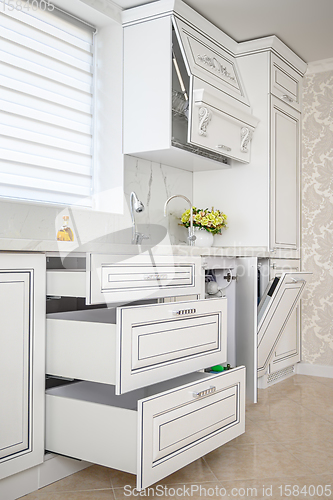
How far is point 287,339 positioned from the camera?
3.56 meters

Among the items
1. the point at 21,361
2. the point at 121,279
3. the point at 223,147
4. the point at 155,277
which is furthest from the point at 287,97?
the point at 21,361

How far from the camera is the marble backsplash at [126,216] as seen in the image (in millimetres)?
2244

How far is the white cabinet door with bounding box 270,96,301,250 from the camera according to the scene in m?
3.35

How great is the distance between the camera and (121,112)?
290 centimetres

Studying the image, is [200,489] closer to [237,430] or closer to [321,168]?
[237,430]

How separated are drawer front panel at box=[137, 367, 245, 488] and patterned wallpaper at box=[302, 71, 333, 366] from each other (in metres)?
1.87

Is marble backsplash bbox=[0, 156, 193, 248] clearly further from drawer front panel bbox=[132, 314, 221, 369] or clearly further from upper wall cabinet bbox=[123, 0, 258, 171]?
drawer front panel bbox=[132, 314, 221, 369]

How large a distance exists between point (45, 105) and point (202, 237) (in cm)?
128

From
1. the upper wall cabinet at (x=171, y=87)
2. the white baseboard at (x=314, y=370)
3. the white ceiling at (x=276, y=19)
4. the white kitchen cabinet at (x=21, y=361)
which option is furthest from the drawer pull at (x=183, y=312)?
the white baseboard at (x=314, y=370)

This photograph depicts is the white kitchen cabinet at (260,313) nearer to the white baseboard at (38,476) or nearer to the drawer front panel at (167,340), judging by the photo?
the drawer front panel at (167,340)

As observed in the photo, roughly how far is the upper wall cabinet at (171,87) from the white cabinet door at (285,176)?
1.59ft

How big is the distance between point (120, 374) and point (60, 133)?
1.55 m

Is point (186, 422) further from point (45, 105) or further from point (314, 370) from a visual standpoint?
point (314, 370)

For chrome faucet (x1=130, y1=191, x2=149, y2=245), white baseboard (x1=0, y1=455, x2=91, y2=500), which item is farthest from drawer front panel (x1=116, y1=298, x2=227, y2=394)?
chrome faucet (x1=130, y1=191, x2=149, y2=245)
